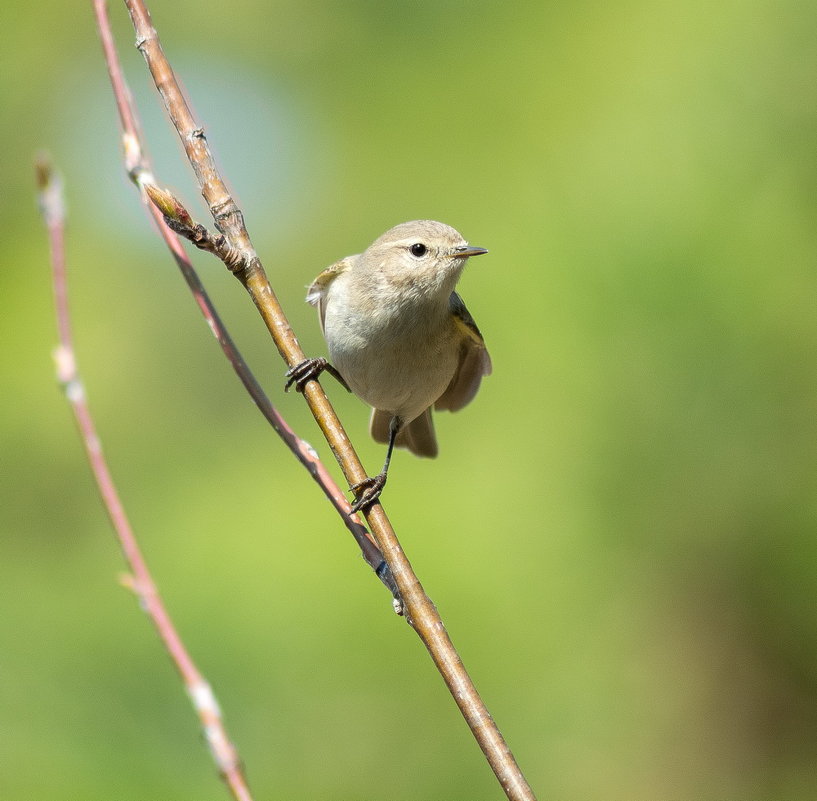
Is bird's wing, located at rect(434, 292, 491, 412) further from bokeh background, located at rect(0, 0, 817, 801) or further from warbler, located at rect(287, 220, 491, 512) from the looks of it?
bokeh background, located at rect(0, 0, 817, 801)

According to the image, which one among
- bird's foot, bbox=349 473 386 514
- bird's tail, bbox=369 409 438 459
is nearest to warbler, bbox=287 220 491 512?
bird's tail, bbox=369 409 438 459

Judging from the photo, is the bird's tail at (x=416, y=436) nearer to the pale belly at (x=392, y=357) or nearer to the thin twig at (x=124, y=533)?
the pale belly at (x=392, y=357)

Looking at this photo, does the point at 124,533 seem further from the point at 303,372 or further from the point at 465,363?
the point at 465,363

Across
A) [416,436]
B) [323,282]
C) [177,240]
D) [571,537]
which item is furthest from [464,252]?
[571,537]

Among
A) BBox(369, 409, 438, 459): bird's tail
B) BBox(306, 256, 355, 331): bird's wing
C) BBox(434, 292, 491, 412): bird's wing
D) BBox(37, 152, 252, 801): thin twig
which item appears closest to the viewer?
BBox(37, 152, 252, 801): thin twig

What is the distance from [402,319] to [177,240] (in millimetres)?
1352

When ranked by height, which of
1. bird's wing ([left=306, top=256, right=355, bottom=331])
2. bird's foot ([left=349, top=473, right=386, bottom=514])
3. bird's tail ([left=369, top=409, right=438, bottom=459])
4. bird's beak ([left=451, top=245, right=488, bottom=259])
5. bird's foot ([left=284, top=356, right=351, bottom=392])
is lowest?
bird's foot ([left=349, top=473, right=386, bottom=514])

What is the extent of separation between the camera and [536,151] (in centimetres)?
622

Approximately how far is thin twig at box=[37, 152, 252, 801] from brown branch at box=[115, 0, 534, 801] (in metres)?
0.19

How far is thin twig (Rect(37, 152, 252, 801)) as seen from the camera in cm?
92

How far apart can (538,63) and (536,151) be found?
1037 millimetres

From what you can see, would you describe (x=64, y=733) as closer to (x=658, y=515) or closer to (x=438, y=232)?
(x=438, y=232)

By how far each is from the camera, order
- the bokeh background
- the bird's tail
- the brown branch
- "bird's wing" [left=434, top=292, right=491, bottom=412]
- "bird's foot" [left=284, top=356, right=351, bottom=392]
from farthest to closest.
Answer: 1. the bokeh background
2. the bird's tail
3. "bird's wing" [left=434, top=292, right=491, bottom=412]
4. "bird's foot" [left=284, top=356, right=351, bottom=392]
5. the brown branch

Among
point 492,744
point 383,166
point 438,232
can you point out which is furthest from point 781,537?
point 383,166
